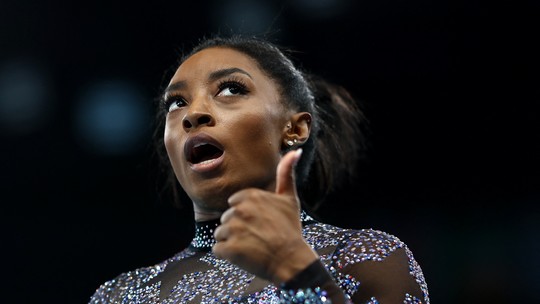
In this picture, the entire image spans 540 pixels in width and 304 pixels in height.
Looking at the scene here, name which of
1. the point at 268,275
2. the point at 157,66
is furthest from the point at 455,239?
the point at 268,275

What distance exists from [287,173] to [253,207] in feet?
0.22

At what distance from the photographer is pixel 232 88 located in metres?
1.53

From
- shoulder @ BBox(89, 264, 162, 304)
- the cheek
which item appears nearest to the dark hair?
the cheek

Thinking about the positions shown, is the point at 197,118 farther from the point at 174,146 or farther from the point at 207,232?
the point at 207,232

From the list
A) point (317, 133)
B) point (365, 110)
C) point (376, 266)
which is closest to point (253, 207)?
point (376, 266)

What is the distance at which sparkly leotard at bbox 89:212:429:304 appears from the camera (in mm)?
1048

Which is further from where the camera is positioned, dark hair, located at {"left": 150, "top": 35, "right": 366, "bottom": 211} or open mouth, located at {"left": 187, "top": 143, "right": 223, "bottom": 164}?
dark hair, located at {"left": 150, "top": 35, "right": 366, "bottom": 211}

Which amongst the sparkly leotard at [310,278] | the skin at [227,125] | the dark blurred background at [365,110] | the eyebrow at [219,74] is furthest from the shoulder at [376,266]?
the dark blurred background at [365,110]

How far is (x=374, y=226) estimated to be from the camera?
251 centimetres

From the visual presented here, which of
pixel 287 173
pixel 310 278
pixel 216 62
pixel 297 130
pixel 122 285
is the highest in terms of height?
pixel 216 62

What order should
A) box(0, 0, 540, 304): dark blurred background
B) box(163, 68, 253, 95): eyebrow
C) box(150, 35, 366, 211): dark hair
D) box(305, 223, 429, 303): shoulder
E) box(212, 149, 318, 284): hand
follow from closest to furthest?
box(212, 149, 318, 284): hand → box(305, 223, 429, 303): shoulder → box(163, 68, 253, 95): eyebrow → box(150, 35, 366, 211): dark hair → box(0, 0, 540, 304): dark blurred background

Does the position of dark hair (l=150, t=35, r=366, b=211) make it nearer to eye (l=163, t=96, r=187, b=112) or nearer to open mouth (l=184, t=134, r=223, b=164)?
eye (l=163, t=96, r=187, b=112)

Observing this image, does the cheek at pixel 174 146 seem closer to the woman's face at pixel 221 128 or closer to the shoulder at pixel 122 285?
the woman's face at pixel 221 128

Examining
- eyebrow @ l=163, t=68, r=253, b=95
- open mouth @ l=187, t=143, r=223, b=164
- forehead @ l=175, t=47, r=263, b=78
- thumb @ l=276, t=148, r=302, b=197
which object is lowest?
thumb @ l=276, t=148, r=302, b=197
